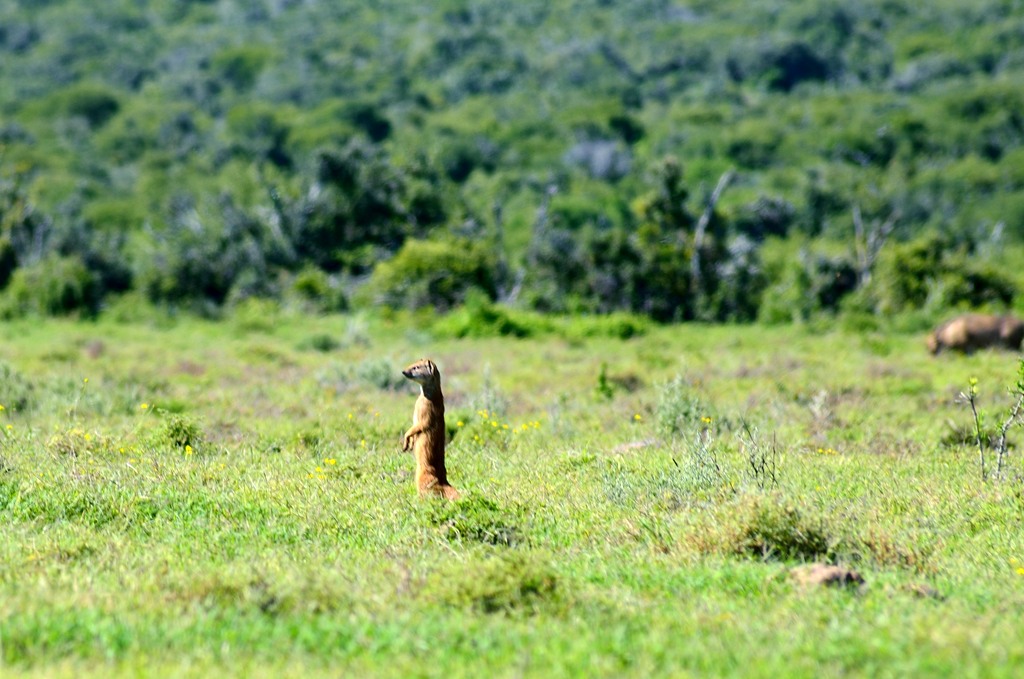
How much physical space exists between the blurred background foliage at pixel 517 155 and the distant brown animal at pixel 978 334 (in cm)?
816

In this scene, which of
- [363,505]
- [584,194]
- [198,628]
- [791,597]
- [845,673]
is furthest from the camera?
[584,194]

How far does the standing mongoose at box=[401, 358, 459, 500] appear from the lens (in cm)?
766

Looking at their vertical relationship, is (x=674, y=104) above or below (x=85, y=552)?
above

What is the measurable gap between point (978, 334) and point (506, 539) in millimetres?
14557

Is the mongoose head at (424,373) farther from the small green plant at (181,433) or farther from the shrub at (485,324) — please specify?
the shrub at (485,324)

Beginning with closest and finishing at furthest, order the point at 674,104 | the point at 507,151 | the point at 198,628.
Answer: the point at 198,628 → the point at 507,151 → the point at 674,104

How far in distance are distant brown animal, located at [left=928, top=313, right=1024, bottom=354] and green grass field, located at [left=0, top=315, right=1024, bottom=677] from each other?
578 centimetres

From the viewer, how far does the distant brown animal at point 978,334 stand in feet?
62.3

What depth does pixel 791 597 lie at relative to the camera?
19.1 ft

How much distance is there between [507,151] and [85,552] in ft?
249

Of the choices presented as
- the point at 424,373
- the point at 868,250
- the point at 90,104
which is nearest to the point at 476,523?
the point at 424,373

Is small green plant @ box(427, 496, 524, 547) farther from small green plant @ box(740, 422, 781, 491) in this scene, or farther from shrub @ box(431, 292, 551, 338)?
shrub @ box(431, 292, 551, 338)

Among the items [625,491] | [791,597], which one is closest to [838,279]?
[625,491]

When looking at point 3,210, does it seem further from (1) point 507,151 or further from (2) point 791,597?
(1) point 507,151
